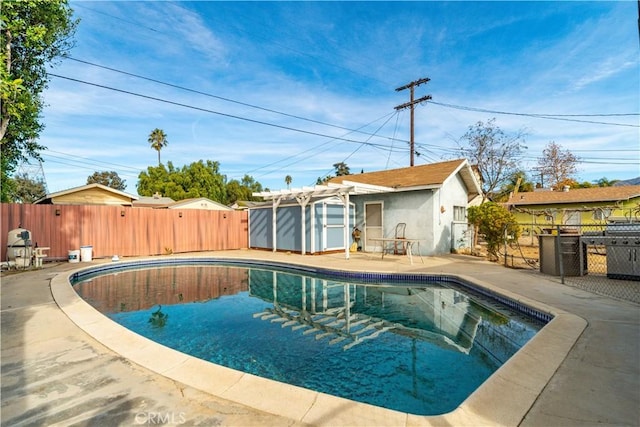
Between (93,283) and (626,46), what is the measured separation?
67.6ft

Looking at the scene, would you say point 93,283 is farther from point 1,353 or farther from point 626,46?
point 626,46

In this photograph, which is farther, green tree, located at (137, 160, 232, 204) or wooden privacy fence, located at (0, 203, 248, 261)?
green tree, located at (137, 160, 232, 204)

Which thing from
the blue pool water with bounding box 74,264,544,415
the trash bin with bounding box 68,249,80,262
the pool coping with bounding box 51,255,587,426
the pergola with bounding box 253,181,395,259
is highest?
the pergola with bounding box 253,181,395,259

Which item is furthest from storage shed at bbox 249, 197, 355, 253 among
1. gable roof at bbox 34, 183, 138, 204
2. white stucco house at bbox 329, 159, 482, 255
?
gable roof at bbox 34, 183, 138, 204

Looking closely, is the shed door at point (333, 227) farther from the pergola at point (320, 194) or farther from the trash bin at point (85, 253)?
the trash bin at point (85, 253)

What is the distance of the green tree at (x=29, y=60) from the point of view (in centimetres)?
858

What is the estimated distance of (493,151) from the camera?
21.4m

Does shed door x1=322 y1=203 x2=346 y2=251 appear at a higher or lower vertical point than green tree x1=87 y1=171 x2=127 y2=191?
lower

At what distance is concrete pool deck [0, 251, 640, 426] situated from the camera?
6.93 feet

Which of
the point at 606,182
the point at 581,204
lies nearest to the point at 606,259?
the point at 581,204

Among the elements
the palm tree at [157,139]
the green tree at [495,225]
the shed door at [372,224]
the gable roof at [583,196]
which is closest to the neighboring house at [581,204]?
the gable roof at [583,196]

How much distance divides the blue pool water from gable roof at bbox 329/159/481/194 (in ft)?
17.6

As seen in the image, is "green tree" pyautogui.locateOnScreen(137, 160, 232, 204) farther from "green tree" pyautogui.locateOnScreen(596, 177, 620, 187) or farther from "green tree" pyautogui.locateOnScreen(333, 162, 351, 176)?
"green tree" pyautogui.locateOnScreen(596, 177, 620, 187)

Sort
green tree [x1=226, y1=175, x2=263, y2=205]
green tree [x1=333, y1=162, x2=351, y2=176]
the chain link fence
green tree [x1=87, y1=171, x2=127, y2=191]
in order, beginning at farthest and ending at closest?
green tree [x1=87, y1=171, x2=127, y2=191] → green tree [x1=333, y1=162, x2=351, y2=176] → green tree [x1=226, y1=175, x2=263, y2=205] → the chain link fence
